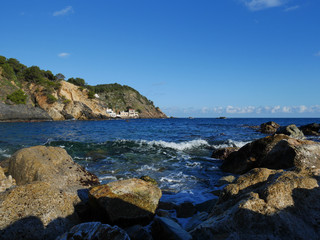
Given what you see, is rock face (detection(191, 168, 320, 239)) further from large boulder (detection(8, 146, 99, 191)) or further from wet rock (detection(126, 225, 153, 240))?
large boulder (detection(8, 146, 99, 191))

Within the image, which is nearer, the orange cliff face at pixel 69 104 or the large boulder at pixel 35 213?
the large boulder at pixel 35 213

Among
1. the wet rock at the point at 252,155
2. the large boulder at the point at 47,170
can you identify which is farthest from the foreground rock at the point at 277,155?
the large boulder at the point at 47,170

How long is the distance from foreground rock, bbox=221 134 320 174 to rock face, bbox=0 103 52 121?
1990 inches

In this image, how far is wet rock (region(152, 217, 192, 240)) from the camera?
3143 millimetres

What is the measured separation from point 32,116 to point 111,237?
55761 millimetres

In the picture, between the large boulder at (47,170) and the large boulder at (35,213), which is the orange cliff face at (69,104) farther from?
the large boulder at (35,213)

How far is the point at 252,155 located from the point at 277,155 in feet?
6.66

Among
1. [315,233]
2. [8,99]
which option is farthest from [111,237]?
[8,99]

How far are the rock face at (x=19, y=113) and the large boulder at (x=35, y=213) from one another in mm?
51041

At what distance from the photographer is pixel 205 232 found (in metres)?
2.75

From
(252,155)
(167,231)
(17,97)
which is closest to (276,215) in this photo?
(167,231)

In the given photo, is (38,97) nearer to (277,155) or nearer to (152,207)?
(152,207)

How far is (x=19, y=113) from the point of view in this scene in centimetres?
4656

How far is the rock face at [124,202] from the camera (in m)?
4.34
